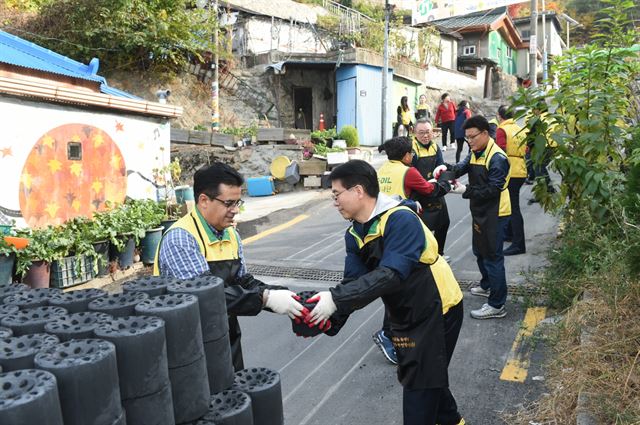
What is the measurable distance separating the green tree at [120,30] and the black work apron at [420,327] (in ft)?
53.2

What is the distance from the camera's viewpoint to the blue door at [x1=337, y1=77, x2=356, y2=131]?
798 inches

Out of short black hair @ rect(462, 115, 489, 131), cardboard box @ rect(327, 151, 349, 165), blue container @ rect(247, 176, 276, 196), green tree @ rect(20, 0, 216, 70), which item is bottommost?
blue container @ rect(247, 176, 276, 196)

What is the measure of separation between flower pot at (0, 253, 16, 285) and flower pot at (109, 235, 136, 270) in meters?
1.48

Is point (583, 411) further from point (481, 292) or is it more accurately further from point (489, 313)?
point (481, 292)

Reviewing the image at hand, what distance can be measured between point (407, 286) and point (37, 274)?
18.3 feet

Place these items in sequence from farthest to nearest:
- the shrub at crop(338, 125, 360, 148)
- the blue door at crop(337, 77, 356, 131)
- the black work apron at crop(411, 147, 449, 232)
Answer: the blue door at crop(337, 77, 356, 131), the shrub at crop(338, 125, 360, 148), the black work apron at crop(411, 147, 449, 232)

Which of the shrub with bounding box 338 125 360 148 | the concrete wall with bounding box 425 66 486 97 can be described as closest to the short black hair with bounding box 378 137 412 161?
the shrub with bounding box 338 125 360 148

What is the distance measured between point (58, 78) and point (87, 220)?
11.2 ft

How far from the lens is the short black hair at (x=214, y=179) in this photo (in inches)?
118

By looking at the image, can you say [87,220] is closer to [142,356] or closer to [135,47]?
[142,356]

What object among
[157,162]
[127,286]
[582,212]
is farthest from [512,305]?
[157,162]

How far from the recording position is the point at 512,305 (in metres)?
5.77

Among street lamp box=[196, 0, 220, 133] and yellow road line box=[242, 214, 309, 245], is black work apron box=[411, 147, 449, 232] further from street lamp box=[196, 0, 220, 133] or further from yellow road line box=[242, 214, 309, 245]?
street lamp box=[196, 0, 220, 133]

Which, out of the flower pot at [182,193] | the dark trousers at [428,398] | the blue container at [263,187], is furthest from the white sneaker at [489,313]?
the blue container at [263,187]
